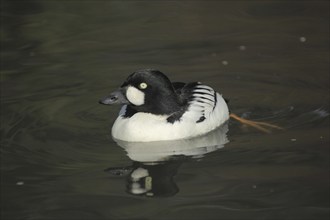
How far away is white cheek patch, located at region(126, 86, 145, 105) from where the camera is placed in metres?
9.62

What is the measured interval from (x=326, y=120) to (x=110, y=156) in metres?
2.51

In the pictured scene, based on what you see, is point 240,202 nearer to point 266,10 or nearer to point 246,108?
point 246,108

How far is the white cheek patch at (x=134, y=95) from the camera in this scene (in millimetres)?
9617

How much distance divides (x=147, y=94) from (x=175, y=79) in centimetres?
243

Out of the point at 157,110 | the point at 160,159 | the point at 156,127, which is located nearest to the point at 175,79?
the point at 157,110

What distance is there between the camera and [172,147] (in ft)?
31.5


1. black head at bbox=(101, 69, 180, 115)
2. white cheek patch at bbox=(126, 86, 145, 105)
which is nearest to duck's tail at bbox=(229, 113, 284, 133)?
black head at bbox=(101, 69, 180, 115)

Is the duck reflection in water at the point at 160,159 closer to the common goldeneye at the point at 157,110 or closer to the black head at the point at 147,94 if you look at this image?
the common goldeneye at the point at 157,110

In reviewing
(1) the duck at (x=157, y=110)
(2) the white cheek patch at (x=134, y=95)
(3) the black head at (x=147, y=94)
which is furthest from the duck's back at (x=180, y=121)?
(2) the white cheek patch at (x=134, y=95)

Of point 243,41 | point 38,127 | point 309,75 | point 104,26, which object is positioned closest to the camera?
point 38,127

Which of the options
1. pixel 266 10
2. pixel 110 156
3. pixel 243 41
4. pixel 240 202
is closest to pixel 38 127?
pixel 110 156

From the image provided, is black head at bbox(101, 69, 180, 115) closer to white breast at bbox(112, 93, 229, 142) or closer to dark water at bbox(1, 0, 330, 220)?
white breast at bbox(112, 93, 229, 142)

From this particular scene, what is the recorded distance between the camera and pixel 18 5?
53.9ft

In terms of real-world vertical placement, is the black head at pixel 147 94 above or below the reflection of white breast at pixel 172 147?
above
